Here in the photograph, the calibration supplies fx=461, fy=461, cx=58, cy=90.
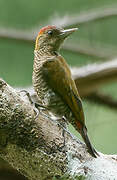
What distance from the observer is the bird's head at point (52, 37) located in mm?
3002

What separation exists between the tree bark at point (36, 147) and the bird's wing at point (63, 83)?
48cm

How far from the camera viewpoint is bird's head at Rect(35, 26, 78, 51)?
9.85 feet

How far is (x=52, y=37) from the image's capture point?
9.94 feet

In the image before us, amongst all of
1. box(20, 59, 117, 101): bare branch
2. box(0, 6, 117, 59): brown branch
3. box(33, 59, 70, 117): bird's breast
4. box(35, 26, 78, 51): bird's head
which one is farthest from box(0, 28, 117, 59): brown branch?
box(33, 59, 70, 117): bird's breast

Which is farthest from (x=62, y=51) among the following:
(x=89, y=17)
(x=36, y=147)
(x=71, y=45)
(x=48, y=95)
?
(x=36, y=147)

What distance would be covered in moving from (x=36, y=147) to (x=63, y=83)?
70 centimetres

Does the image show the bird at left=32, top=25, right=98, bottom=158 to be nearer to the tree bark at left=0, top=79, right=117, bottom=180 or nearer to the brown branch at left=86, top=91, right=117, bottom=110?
the tree bark at left=0, top=79, right=117, bottom=180

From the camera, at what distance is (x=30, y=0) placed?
257 inches

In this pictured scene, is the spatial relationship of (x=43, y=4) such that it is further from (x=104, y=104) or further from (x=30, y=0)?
(x=104, y=104)

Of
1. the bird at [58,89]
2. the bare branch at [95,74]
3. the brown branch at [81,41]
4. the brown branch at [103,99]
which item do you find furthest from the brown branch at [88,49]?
the bird at [58,89]

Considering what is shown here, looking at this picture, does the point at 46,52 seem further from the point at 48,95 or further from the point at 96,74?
the point at 96,74

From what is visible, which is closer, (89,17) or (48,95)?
(48,95)

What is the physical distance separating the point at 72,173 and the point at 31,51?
4.26 m

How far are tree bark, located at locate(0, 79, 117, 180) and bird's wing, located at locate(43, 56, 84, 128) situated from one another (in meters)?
0.48
